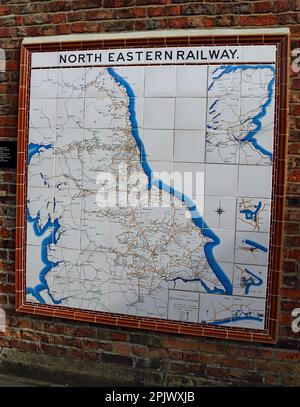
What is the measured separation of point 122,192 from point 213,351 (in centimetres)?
145

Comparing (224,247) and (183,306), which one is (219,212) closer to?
(224,247)

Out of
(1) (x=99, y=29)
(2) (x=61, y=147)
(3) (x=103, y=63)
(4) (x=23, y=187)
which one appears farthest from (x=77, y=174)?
(1) (x=99, y=29)

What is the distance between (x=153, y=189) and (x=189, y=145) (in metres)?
0.44

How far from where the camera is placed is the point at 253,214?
2.98 meters

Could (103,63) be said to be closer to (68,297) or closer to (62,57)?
(62,57)

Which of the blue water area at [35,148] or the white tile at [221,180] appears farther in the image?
the blue water area at [35,148]

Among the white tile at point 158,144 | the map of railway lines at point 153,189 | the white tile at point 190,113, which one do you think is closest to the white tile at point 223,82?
the map of railway lines at point 153,189

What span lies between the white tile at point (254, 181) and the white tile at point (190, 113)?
472 mm

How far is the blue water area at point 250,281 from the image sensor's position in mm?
3004

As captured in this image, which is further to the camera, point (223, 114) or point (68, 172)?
point (68, 172)

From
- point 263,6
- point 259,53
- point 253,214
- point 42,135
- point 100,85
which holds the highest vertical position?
point 263,6

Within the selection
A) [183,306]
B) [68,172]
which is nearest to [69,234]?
[68,172]

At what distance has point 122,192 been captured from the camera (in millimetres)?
3180

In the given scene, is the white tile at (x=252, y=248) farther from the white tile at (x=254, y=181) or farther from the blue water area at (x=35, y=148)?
the blue water area at (x=35, y=148)
